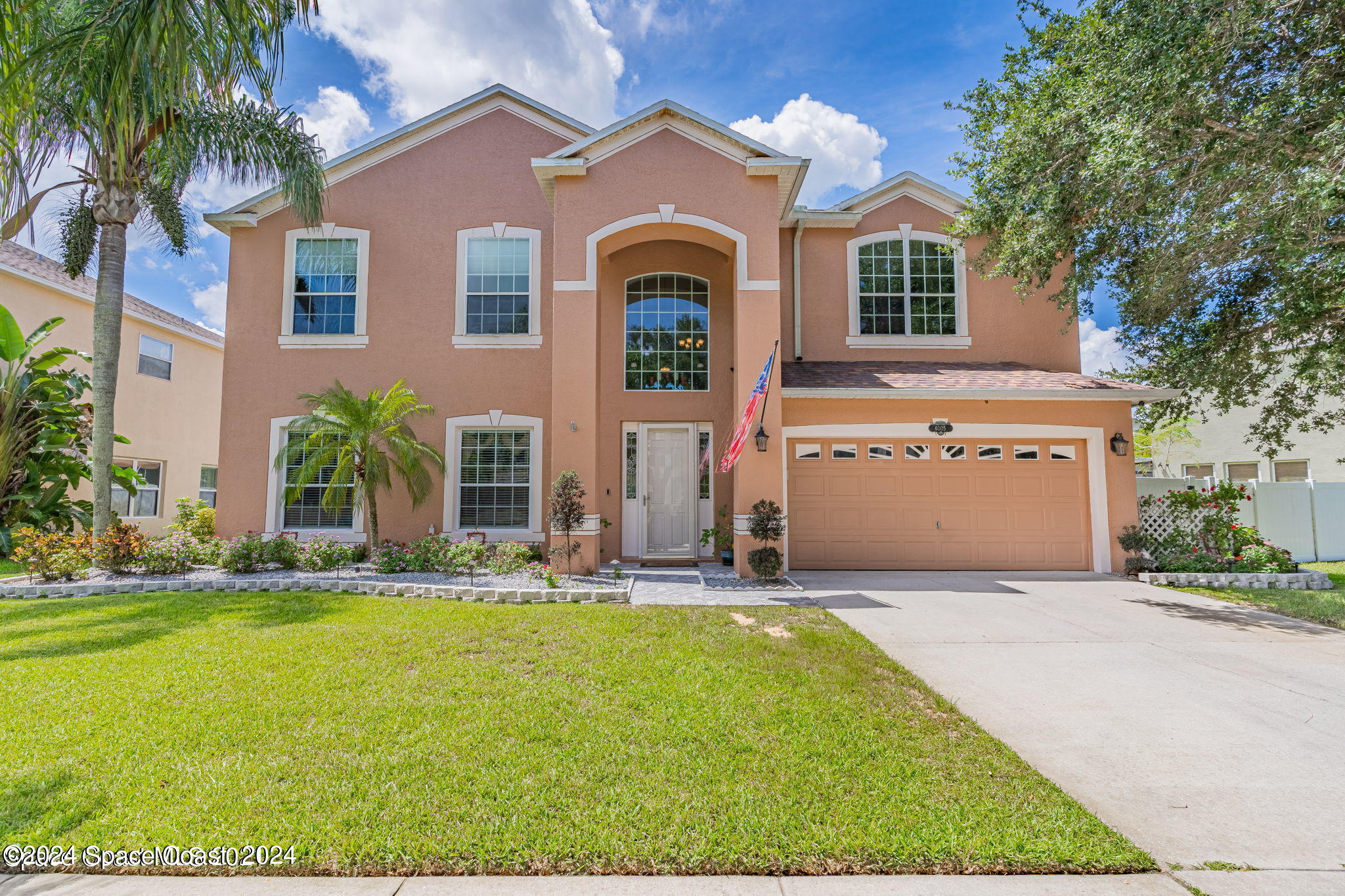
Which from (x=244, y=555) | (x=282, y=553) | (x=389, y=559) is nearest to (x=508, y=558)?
(x=389, y=559)

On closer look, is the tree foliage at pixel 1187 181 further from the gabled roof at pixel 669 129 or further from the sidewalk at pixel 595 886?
the sidewalk at pixel 595 886

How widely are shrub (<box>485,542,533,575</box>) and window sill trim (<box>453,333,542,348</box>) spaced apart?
3.73 meters

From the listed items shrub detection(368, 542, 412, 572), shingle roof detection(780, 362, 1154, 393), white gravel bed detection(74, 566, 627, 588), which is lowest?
white gravel bed detection(74, 566, 627, 588)

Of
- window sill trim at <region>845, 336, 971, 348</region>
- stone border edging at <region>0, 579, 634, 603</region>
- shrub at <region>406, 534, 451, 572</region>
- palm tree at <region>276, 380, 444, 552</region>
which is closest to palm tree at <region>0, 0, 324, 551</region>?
stone border edging at <region>0, 579, 634, 603</region>

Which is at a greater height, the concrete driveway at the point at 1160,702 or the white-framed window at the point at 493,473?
the white-framed window at the point at 493,473

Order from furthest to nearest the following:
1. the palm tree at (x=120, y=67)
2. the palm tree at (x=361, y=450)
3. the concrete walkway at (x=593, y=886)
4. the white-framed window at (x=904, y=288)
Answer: the white-framed window at (x=904, y=288) < the palm tree at (x=361, y=450) < the palm tree at (x=120, y=67) < the concrete walkway at (x=593, y=886)

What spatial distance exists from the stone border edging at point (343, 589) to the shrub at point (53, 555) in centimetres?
18

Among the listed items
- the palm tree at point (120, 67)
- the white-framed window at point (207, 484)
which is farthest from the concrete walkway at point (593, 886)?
the white-framed window at point (207, 484)

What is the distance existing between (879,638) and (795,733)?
284 cm

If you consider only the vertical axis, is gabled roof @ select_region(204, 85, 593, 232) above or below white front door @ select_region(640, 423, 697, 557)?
above

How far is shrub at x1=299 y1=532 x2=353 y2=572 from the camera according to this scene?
10.2 metres

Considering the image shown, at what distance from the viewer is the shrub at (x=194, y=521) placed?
1162cm

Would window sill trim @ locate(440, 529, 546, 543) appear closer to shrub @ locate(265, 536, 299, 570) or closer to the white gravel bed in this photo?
the white gravel bed

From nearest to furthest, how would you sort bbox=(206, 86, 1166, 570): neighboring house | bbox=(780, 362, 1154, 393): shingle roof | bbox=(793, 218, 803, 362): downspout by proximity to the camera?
bbox=(206, 86, 1166, 570): neighboring house → bbox=(780, 362, 1154, 393): shingle roof → bbox=(793, 218, 803, 362): downspout
